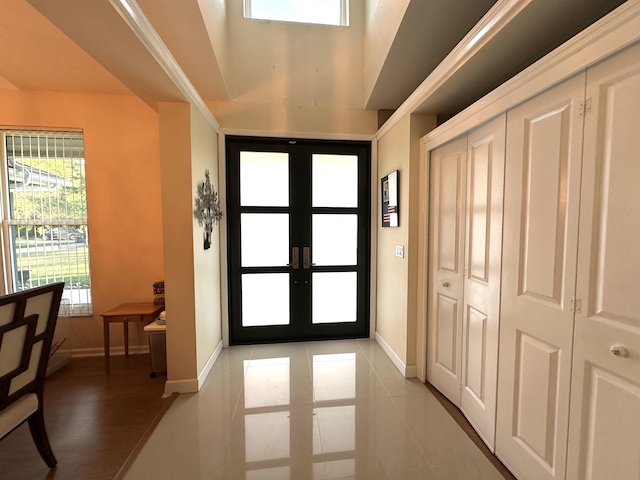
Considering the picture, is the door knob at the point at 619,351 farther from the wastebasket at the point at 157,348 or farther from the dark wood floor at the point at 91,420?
the wastebasket at the point at 157,348

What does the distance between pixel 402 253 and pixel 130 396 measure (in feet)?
9.02

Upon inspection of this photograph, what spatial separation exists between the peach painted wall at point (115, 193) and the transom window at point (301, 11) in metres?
1.64

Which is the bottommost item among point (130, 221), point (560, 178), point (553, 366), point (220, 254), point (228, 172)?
point (553, 366)

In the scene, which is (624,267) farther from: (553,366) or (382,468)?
(382,468)

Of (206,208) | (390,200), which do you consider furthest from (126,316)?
(390,200)

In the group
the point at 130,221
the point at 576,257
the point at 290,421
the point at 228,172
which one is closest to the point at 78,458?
the point at 290,421

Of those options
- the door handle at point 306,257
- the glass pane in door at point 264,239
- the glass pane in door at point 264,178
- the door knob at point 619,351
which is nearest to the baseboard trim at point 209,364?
the glass pane in door at point 264,239

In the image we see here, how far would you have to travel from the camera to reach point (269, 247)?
10.4ft

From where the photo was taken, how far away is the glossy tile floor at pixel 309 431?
1.51 metres

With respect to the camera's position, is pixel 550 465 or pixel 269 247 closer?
pixel 550 465

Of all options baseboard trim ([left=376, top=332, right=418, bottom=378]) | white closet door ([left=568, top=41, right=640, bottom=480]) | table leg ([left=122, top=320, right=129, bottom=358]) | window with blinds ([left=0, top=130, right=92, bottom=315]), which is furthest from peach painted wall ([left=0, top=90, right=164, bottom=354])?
white closet door ([left=568, top=41, right=640, bottom=480])

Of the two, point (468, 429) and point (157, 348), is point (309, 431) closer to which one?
point (468, 429)

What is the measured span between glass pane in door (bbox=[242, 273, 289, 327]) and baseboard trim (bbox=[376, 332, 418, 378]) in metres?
1.22

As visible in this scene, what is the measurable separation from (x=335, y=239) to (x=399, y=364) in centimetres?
155
